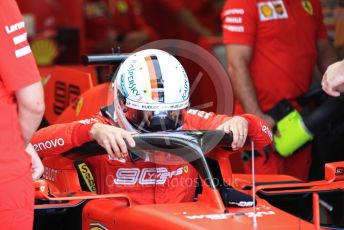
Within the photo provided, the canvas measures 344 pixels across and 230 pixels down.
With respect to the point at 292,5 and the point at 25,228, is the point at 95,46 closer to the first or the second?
the point at 292,5

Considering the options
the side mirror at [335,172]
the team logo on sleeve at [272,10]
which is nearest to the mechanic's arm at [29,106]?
the side mirror at [335,172]

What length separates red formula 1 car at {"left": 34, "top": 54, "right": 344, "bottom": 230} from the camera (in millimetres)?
4094

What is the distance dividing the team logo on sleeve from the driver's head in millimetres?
1767

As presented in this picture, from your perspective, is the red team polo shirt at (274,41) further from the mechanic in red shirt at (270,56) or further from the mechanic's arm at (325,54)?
the mechanic's arm at (325,54)

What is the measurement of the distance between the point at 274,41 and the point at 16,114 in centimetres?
291

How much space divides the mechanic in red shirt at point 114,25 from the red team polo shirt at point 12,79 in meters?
6.91

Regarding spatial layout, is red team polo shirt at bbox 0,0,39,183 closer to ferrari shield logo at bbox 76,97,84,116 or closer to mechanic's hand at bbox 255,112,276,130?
ferrari shield logo at bbox 76,97,84,116

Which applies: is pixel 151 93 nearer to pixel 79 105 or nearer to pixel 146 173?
pixel 146 173

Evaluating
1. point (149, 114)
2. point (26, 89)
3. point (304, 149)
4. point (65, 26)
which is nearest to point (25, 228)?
point (26, 89)

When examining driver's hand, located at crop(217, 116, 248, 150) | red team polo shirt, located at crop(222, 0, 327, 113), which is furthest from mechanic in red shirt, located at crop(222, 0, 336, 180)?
driver's hand, located at crop(217, 116, 248, 150)

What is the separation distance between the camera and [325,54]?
6.64 m

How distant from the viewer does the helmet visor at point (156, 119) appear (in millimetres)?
4449

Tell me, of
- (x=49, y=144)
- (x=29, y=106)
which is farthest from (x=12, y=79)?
(x=49, y=144)

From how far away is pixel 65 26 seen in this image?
395 inches
